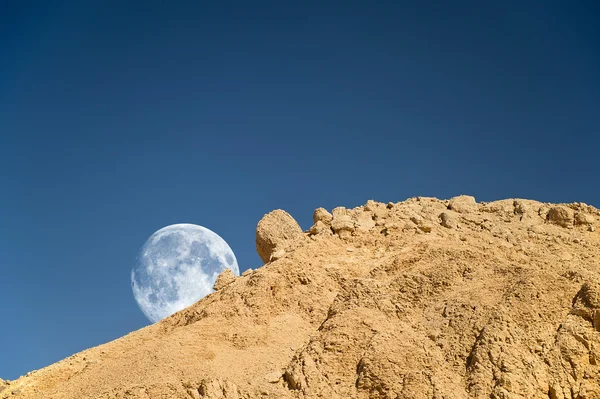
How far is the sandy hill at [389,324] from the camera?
34.7 feet

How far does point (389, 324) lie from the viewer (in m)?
11.6

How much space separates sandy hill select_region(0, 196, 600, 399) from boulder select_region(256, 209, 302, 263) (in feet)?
2.99

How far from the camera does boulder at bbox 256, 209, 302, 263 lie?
16.0 m

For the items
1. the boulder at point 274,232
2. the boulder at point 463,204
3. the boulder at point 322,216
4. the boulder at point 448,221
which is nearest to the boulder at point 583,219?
the boulder at point 463,204

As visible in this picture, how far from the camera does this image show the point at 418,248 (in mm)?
13562

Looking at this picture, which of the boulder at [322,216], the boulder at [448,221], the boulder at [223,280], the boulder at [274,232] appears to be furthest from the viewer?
the boulder at [274,232]

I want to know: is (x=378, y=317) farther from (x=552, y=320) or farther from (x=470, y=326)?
(x=552, y=320)

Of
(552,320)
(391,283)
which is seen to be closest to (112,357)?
(391,283)

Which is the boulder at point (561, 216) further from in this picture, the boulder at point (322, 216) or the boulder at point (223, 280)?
the boulder at point (223, 280)

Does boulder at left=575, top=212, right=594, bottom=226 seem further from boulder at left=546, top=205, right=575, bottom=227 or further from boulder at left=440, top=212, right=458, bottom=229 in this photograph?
boulder at left=440, top=212, right=458, bottom=229

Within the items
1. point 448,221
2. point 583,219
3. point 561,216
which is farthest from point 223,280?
point 583,219

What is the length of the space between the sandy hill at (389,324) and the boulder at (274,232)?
91 centimetres

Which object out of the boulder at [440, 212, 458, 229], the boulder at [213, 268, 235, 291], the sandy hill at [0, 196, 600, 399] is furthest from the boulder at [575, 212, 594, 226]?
the boulder at [213, 268, 235, 291]

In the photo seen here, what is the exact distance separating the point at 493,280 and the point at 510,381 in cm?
255
